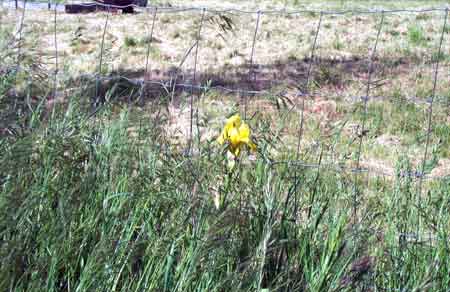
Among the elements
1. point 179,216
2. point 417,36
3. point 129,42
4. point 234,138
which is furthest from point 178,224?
point 417,36

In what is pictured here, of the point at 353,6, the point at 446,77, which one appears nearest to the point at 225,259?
the point at 446,77

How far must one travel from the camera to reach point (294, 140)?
5230mm

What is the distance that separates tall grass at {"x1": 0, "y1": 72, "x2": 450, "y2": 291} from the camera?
216 centimetres

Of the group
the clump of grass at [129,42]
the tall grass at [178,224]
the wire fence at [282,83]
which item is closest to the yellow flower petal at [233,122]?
the tall grass at [178,224]

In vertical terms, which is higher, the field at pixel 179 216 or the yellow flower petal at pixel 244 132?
the yellow flower petal at pixel 244 132

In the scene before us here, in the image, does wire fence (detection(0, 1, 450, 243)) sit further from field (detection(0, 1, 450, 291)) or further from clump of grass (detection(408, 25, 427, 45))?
clump of grass (detection(408, 25, 427, 45))

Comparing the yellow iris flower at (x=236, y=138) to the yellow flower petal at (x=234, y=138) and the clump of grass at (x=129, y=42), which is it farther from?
the clump of grass at (x=129, y=42)

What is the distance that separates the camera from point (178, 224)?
2.26m

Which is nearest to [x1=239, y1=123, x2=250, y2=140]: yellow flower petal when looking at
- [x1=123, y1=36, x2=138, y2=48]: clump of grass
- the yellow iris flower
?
the yellow iris flower

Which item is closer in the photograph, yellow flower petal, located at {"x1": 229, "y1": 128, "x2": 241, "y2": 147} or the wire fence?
yellow flower petal, located at {"x1": 229, "y1": 128, "x2": 241, "y2": 147}

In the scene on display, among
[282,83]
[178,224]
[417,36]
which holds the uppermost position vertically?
[417,36]

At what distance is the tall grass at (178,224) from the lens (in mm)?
2156

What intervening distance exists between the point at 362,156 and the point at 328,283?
294 centimetres

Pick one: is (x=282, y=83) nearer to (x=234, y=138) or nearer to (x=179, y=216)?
(x=234, y=138)
